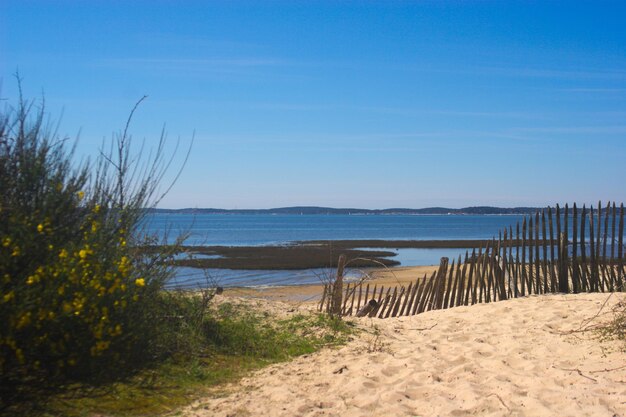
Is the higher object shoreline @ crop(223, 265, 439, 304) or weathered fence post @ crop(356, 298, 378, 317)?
weathered fence post @ crop(356, 298, 378, 317)

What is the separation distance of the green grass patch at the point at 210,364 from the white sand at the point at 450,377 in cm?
27

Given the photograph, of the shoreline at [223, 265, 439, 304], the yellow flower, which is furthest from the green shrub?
the shoreline at [223, 265, 439, 304]

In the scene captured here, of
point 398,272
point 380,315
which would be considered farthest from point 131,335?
point 398,272

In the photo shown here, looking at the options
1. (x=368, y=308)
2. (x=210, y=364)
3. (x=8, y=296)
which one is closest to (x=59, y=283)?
(x=8, y=296)

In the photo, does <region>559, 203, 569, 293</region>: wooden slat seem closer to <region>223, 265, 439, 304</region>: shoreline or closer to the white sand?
the white sand

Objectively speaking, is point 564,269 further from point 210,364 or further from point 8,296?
point 8,296

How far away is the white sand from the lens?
193 inches

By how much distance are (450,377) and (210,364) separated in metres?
2.34

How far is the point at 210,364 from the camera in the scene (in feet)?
20.3

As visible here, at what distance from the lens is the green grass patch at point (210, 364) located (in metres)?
4.70

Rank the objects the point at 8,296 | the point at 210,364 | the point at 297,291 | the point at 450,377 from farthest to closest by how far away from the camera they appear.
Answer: the point at 297,291, the point at 210,364, the point at 450,377, the point at 8,296

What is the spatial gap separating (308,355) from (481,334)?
90.9 inches

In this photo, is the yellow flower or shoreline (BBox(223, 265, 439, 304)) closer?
the yellow flower

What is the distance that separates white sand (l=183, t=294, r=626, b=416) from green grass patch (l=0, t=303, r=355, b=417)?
0.27m
